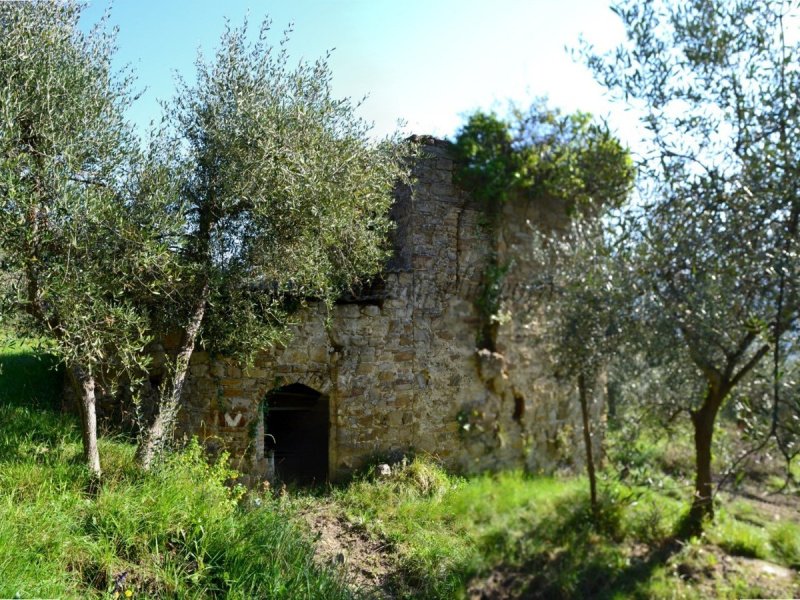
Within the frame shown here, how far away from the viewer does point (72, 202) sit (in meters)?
5.38

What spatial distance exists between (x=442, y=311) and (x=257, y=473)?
3567 millimetres

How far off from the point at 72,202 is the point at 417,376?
5.26 m

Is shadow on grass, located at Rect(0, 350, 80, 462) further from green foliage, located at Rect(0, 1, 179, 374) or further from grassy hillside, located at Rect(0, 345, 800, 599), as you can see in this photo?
green foliage, located at Rect(0, 1, 179, 374)

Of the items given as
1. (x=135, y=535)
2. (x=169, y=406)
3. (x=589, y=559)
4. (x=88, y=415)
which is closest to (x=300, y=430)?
(x=169, y=406)

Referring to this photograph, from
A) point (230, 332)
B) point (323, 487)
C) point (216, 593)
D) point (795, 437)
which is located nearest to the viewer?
point (795, 437)

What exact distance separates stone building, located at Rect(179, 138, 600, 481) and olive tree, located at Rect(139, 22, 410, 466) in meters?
0.90

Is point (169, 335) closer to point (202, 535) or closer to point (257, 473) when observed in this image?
point (257, 473)

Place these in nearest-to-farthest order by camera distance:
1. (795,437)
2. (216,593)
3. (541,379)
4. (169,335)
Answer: (795,437)
(216,593)
(169,335)
(541,379)

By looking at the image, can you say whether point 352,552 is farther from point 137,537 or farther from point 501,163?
point 501,163

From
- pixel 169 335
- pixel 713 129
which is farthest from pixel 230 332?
pixel 713 129

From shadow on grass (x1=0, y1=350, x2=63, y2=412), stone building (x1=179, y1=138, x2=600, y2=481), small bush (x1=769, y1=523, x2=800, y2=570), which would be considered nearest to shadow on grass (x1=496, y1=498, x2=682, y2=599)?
small bush (x1=769, y1=523, x2=800, y2=570)

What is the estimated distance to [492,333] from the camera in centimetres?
991

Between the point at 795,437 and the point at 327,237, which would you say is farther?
the point at 327,237

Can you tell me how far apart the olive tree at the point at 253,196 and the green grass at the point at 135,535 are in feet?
2.35
